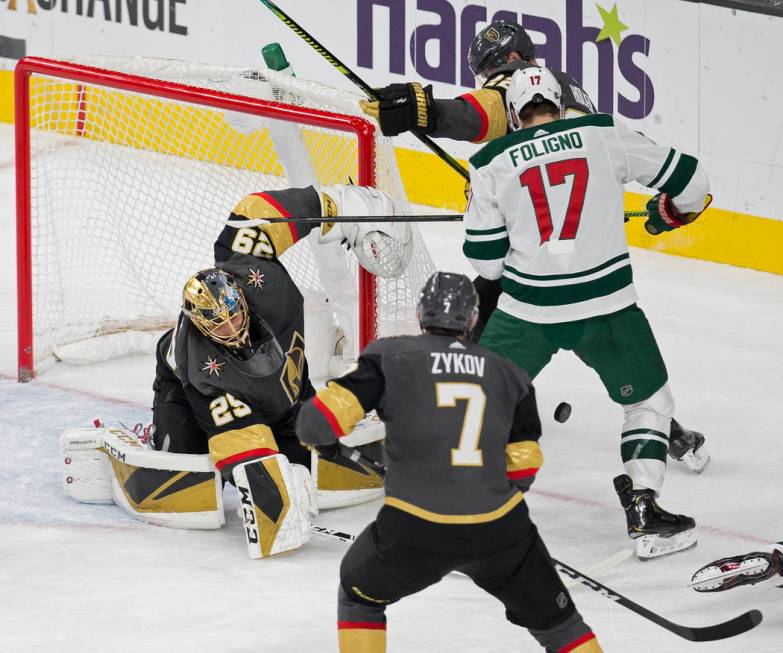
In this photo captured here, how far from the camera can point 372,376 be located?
2.97 m

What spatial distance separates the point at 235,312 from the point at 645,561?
1187 mm

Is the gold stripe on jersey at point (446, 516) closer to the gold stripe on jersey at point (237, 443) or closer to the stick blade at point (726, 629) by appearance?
the stick blade at point (726, 629)

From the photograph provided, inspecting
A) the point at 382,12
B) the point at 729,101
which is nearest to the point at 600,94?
the point at 729,101

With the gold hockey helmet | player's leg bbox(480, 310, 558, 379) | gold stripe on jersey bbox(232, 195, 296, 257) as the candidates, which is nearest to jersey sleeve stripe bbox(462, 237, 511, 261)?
player's leg bbox(480, 310, 558, 379)

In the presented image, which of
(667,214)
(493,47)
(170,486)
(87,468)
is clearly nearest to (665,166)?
(667,214)

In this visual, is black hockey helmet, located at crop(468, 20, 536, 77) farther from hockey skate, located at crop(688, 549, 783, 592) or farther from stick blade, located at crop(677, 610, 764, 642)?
stick blade, located at crop(677, 610, 764, 642)

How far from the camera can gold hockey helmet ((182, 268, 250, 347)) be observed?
4.07 meters

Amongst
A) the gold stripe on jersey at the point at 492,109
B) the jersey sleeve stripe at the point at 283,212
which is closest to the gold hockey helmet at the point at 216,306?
the jersey sleeve stripe at the point at 283,212

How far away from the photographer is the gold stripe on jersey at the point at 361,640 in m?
3.01

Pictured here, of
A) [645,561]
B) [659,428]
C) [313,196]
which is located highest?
[313,196]

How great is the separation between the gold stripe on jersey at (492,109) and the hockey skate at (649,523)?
100cm

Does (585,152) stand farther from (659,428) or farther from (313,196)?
(313,196)

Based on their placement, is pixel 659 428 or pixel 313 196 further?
pixel 313 196

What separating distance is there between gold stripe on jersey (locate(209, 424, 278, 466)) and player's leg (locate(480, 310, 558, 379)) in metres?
0.60
